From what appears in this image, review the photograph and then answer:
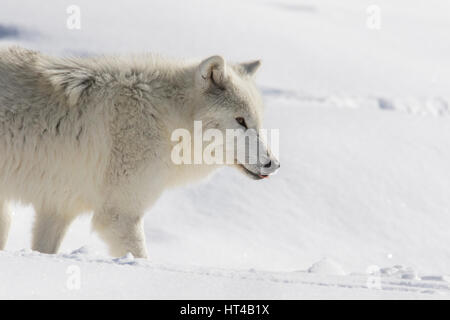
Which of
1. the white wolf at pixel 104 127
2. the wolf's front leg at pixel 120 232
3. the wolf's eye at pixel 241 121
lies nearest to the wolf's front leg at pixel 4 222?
the white wolf at pixel 104 127

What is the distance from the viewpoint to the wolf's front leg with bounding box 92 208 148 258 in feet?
15.3

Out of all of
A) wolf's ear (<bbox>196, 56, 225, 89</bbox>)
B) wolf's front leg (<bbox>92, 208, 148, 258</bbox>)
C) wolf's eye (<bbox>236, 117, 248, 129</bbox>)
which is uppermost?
wolf's ear (<bbox>196, 56, 225, 89</bbox>)

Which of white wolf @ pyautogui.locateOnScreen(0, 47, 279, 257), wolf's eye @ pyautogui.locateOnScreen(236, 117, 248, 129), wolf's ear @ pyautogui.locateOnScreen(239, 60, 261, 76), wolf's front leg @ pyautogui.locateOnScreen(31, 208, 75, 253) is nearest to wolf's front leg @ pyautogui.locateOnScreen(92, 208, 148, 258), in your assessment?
white wolf @ pyautogui.locateOnScreen(0, 47, 279, 257)

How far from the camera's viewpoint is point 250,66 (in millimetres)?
5598

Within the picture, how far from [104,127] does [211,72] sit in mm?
960

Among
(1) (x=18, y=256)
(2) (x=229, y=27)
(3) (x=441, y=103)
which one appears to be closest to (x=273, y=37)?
(2) (x=229, y=27)

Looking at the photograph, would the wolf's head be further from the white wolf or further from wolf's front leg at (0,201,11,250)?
wolf's front leg at (0,201,11,250)

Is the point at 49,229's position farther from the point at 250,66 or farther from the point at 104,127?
the point at 250,66

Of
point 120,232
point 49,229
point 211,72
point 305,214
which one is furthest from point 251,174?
point 305,214

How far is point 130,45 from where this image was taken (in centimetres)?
2681

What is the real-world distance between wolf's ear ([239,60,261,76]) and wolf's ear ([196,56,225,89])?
581 mm

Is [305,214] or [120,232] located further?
[305,214]

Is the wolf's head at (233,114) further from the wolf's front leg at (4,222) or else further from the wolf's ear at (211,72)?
the wolf's front leg at (4,222)

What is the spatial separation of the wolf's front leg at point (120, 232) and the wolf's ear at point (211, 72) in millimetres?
1197
